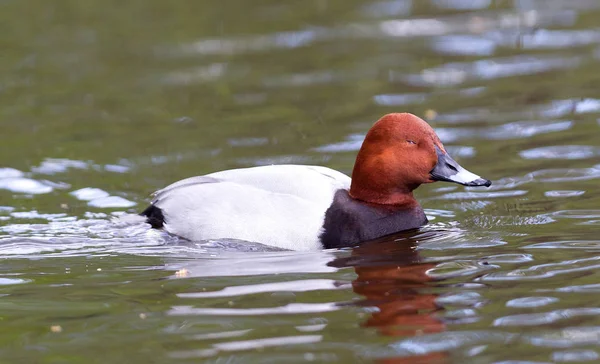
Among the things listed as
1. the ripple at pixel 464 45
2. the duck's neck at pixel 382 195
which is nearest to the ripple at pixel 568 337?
the duck's neck at pixel 382 195

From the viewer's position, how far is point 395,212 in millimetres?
6812

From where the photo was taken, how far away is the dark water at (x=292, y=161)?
4867 mm

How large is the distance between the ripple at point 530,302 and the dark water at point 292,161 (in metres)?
0.03

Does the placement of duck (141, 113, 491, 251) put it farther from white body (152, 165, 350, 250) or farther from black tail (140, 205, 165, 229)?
black tail (140, 205, 165, 229)

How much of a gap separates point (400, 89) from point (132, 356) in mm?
6977

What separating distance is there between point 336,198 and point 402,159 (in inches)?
19.6

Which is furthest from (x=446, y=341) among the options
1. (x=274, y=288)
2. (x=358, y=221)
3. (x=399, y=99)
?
(x=399, y=99)

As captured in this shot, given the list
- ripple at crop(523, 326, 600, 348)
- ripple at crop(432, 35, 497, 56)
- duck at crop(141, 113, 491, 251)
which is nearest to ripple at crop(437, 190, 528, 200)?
duck at crop(141, 113, 491, 251)

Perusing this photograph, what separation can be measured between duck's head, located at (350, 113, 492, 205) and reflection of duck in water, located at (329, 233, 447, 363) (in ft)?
1.22

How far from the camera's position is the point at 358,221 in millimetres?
6672

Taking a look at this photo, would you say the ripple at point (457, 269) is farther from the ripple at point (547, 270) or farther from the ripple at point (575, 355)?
the ripple at point (575, 355)

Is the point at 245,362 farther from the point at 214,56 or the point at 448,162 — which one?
the point at 214,56

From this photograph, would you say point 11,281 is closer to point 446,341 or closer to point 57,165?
point 446,341

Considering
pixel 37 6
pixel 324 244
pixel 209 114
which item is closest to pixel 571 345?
pixel 324 244
